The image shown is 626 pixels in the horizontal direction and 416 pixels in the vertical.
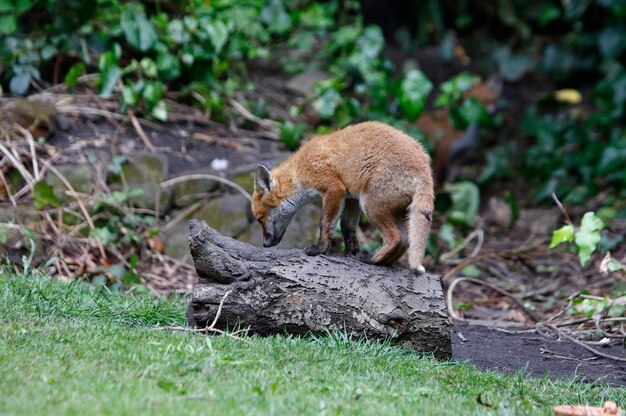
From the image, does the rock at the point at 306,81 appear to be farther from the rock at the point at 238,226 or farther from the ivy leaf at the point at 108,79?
the rock at the point at 238,226

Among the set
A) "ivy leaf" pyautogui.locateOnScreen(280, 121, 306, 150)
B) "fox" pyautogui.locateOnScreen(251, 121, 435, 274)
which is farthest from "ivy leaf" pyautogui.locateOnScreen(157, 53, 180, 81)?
"fox" pyautogui.locateOnScreen(251, 121, 435, 274)

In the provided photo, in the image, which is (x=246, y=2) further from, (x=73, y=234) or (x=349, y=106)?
(x=73, y=234)

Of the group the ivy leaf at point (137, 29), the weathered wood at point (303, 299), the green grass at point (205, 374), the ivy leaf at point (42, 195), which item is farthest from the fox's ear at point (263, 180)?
the ivy leaf at point (137, 29)

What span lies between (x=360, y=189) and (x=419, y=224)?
705 mm

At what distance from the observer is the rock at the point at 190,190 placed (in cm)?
1059

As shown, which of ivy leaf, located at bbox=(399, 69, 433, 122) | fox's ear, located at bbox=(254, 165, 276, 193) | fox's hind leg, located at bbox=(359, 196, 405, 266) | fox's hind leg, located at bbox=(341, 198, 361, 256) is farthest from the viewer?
ivy leaf, located at bbox=(399, 69, 433, 122)

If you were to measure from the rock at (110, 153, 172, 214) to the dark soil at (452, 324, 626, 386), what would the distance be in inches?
174

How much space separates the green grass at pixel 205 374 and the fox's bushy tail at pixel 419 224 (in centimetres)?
81

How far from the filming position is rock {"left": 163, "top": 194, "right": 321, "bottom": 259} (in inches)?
400

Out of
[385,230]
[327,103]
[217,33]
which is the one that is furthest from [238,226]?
[385,230]

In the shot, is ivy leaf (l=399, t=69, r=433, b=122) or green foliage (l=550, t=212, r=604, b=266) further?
ivy leaf (l=399, t=69, r=433, b=122)

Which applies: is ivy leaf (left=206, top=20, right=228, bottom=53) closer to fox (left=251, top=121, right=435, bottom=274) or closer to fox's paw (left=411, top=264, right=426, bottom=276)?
fox (left=251, top=121, right=435, bottom=274)

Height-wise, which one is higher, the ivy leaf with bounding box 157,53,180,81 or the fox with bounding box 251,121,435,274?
the fox with bounding box 251,121,435,274

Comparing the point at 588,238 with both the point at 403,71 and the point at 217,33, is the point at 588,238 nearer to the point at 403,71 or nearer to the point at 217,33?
the point at 217,33
